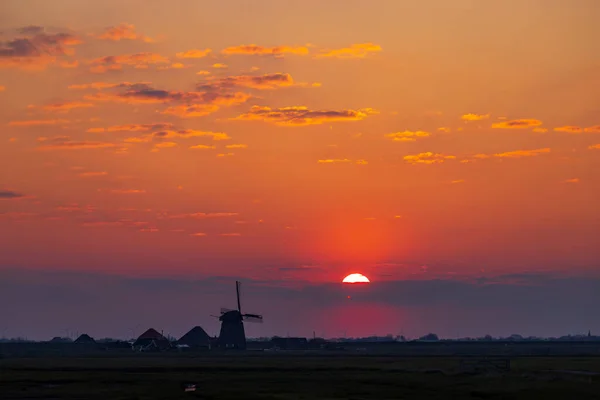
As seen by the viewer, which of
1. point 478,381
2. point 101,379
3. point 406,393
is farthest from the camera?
point 101,379

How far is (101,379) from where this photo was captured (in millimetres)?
90688

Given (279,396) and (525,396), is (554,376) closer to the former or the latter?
(525,396)

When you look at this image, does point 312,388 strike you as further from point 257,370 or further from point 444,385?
point 257,370

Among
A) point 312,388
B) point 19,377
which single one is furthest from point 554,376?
point 19,377

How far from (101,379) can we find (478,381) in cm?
3824

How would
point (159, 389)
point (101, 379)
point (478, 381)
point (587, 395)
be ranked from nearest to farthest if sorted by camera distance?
point (587, 395)
point (159, 389)
point (478, 381)
point (101, 379)

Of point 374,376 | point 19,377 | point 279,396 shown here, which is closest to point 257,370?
point 374,376

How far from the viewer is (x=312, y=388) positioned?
77.6 metres

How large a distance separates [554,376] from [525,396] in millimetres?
17494

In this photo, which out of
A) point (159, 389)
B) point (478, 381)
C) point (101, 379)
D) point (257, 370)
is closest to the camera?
point (159, 389)

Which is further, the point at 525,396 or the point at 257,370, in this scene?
the point at 257,370

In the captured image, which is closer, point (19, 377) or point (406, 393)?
point (406, 393)

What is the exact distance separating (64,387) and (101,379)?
10705 mm

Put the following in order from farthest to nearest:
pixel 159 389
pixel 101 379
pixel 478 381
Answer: pixel 101 379 < pixel 478 381 < pixel 159 389
